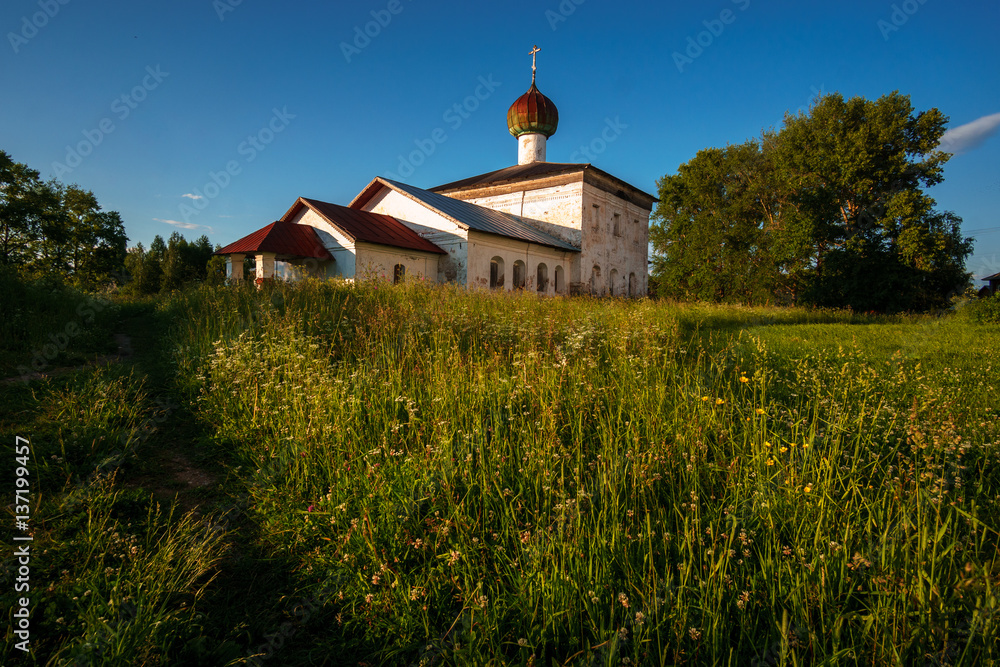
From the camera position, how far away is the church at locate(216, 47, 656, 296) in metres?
17.8

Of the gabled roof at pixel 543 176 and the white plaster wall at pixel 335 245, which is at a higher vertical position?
the gabled roof at pixel 543 176

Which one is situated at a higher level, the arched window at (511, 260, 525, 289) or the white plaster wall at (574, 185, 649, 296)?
the white plaster wall at (574, 185, 649, 296)

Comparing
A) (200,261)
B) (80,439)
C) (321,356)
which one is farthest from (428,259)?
(200,261)

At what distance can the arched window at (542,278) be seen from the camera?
24.3m

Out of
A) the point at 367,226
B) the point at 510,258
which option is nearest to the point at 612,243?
the point at 510,258

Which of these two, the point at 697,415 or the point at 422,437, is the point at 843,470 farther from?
the point at 422,437

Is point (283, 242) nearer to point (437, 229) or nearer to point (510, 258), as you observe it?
point (437, 229)

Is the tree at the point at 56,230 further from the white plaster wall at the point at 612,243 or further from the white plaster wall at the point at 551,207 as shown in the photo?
the white plaster wall at the point at 612,243

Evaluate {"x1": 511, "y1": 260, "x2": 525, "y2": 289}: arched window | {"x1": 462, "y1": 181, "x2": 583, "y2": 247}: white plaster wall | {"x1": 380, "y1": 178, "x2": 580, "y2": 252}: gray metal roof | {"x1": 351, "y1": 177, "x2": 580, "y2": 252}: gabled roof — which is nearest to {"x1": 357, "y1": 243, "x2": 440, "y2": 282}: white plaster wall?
{"x1": 351, "y1": 177, "x2": 580, "y2": 252}: gabled roof

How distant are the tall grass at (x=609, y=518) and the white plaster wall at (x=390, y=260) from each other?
44.2ft

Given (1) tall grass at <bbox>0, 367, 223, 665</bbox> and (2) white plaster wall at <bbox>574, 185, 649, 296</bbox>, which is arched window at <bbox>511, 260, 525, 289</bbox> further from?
(1) tall grass at <bbox>0, 367, 223, 665</bbox>

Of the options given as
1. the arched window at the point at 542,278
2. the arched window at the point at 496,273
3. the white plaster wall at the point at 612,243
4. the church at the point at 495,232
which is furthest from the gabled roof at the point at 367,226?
the white plaster wall at the point at 612,243

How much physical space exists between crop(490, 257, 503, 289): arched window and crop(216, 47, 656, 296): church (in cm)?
5

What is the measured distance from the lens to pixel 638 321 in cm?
791
